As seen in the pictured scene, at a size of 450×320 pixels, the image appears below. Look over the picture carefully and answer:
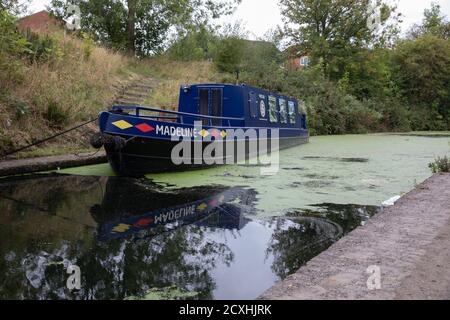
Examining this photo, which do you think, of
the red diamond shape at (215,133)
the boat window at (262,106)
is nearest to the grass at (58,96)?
the red diamond shape at (215,133)

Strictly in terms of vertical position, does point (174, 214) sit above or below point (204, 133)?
below

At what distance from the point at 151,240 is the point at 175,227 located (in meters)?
0.50

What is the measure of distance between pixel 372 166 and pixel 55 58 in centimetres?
817

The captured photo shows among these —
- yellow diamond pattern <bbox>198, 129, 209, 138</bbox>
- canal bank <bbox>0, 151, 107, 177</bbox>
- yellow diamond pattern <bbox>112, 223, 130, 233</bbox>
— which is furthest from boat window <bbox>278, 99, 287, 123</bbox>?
yellow diamond pattern <bbox>112, 223, 130, 233</bbox>

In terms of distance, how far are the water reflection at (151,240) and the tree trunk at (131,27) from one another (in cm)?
1405

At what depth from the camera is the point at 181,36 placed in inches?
850

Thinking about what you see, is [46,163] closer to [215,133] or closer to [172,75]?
[215,133]

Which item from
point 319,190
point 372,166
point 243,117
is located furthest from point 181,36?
point 319,190

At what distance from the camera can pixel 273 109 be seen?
12.4 m

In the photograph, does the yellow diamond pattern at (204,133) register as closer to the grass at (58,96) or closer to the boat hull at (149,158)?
the boat hull at (149,158)

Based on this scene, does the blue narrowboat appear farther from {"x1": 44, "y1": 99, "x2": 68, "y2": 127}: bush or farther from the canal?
{"x1": 44, "y1": 99, "x2": 68, "y2": 127}: bush

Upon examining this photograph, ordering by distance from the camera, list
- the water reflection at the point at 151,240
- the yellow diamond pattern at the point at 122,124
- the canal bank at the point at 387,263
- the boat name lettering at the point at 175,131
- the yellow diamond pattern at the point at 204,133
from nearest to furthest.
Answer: the canal bank at the point at 387,263, the water reflection at the point at 151,240, the yellow diamond pattern at the point at 122,124, the boat name lettering at the point at 175,131, the yellow diamond pattern at the point at 204,133

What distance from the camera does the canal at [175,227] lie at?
3.15 metres

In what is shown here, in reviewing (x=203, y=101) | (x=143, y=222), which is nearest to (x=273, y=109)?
(x=203, y=101)
